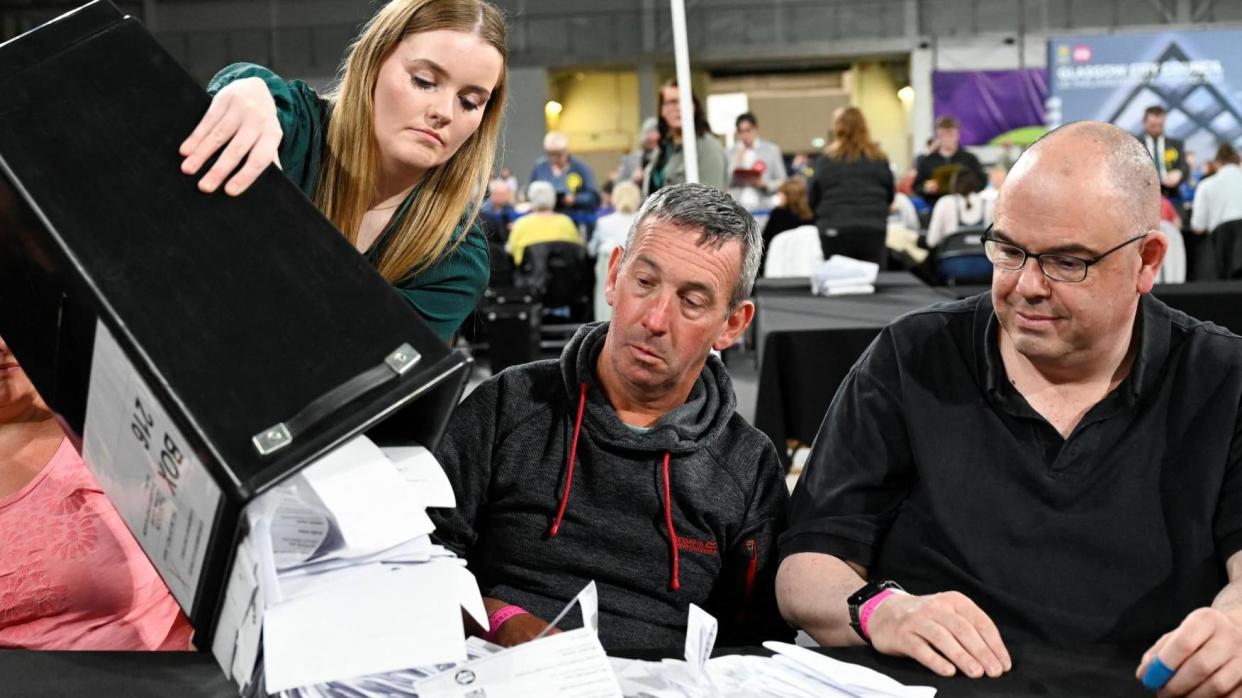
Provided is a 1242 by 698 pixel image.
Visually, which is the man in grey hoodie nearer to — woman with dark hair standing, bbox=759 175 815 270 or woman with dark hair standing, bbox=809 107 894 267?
woman with dark hair standing, bbox=809 107 894 267

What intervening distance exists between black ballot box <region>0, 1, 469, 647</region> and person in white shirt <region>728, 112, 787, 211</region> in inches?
284

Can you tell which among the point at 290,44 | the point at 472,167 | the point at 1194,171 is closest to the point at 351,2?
the point at 290,44

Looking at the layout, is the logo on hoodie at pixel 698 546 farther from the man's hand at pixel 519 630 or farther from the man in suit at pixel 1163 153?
the man in suit at pixel 1163 153

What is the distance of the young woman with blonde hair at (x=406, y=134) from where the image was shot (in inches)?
62.4

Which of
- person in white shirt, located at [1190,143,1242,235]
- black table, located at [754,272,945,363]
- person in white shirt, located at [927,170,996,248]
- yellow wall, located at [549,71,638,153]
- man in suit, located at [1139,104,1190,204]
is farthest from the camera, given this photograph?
yellow wall, located at [549,71,638,153]

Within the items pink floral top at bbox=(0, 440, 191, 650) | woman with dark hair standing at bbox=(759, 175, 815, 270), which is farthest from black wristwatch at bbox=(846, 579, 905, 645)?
woman with dark hair standing at bbox=(759, 175, 815, 270)

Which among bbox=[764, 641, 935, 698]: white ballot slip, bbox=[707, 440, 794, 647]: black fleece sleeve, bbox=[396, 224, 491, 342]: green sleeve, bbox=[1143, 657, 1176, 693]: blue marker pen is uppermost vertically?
bbox=[396, 224, 491, 342]: green sleeve

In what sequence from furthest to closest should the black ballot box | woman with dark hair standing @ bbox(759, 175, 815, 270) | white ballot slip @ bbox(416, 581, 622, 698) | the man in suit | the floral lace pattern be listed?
the man in suit → woman with dark hair standing @ bbox(759, 175, 815, 270) → the floral lace pattern → white ballot slip @ bbox(416, 581, 622, 698) → the black ballot box

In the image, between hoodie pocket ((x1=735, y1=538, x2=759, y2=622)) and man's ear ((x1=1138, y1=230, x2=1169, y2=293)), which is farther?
hoodie pocket ((x1=735, y1=538, x2=759, y2=622))

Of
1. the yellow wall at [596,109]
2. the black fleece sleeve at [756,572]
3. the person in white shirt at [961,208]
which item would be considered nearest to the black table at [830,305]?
the black fleece sleeve at [756,572]

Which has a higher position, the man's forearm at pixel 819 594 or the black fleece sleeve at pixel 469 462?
the black fleece sleeve at pixel 469 462

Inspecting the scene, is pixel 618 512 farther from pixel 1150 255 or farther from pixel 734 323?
pixel 1150 255

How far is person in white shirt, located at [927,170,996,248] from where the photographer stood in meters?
7.60

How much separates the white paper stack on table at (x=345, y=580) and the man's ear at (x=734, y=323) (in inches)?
Answer: 32.0
